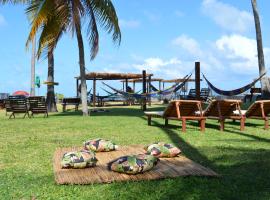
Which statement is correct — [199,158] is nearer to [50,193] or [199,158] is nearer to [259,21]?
[50,193]

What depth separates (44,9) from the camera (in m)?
14.7

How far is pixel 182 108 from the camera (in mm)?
10172

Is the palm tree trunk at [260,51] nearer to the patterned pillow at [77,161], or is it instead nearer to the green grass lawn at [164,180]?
the green grass lawn at [164,180]

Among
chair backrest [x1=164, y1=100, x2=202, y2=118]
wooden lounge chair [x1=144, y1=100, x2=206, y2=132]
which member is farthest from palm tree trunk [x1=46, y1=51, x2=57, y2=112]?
chair backrest [x1=164, y1=100, x2=202, y2=118]

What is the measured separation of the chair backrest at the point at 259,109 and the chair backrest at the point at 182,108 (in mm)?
1359

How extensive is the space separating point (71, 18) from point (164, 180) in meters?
11.9

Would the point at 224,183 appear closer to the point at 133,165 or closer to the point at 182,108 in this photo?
the point at 133,165

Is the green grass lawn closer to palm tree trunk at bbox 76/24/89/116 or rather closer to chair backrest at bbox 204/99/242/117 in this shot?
chair backrest at bbox 204/99/242/117

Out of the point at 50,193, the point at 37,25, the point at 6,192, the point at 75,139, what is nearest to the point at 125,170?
the point at 50,193

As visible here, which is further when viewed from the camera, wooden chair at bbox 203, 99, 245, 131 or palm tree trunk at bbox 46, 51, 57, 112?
palm tree trunk at bbox 46, 51, 57, 112

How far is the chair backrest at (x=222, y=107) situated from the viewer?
10.3 metres

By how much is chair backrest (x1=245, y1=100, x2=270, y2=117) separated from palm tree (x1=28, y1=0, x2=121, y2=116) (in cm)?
644

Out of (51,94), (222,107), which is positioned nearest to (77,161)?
(222,107)

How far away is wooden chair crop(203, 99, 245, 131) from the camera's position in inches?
399
